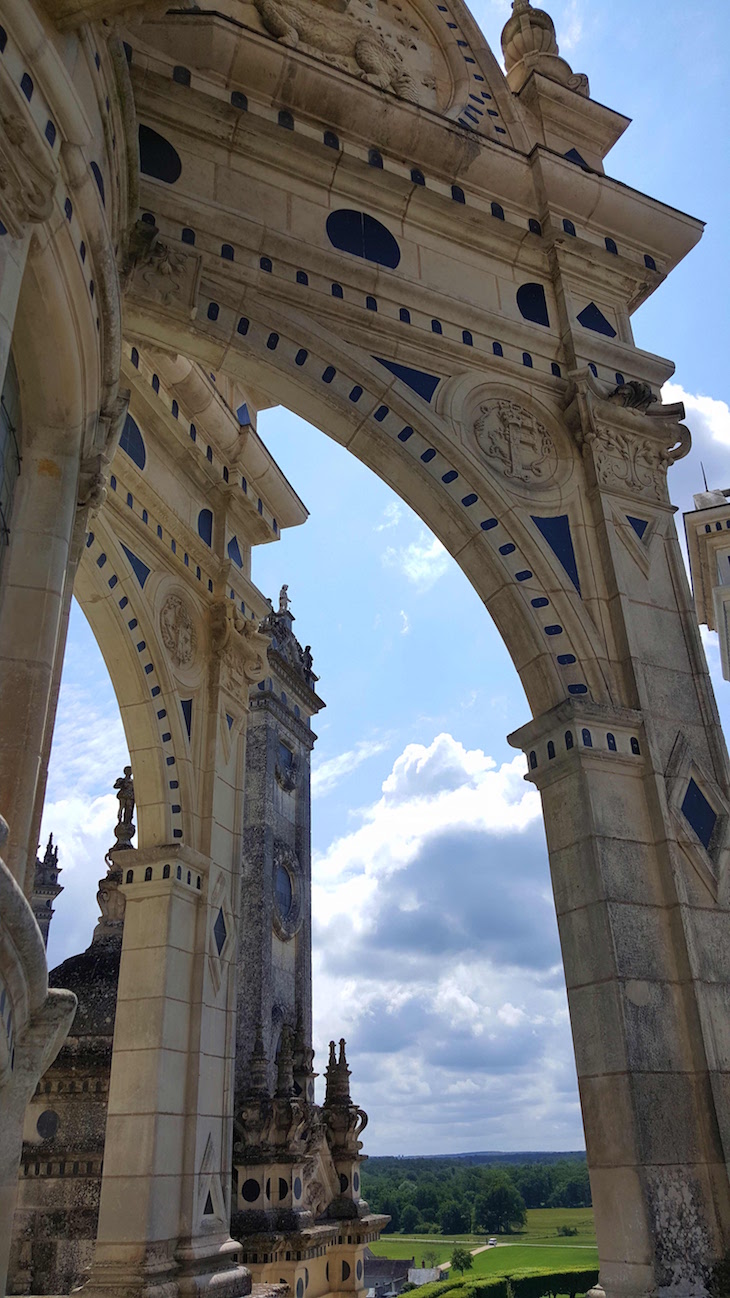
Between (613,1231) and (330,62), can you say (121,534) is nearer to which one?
(330,62)

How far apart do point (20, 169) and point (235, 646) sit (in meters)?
7.69

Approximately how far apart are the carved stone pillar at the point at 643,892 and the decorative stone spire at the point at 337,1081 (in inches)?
430

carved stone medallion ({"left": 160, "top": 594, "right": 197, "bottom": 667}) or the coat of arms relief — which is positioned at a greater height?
the coat of arms relief

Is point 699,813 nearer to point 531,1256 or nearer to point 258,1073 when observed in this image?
point 258,1073

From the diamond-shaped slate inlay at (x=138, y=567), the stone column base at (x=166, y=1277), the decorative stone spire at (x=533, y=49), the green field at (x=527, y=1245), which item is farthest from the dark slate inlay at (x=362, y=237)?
the green field at (x=527, y=1245)

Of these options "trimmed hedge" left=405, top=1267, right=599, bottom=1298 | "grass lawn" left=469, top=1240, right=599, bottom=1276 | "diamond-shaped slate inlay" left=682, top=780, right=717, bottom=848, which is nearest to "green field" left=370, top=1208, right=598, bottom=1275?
"grass lawn" left=469, top=1240, right=599, bottom=1276

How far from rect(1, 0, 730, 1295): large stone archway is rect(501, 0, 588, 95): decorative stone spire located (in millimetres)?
34

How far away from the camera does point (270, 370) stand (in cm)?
679

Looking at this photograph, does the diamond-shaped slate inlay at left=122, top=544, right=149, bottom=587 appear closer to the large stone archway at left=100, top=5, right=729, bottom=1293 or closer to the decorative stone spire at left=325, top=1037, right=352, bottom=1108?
the large stone archway at left=100, top=5, right=729, bottom=1293

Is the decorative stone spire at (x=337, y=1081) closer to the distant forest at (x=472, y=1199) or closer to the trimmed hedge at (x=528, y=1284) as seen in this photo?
the trimmed hedge at (x=528, y=1284)

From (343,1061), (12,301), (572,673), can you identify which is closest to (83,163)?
(12,301)

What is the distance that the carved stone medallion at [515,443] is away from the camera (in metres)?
7.39

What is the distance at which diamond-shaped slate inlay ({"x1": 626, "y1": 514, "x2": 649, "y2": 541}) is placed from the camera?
7560 mm

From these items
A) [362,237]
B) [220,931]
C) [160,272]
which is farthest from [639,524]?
[220,931]
